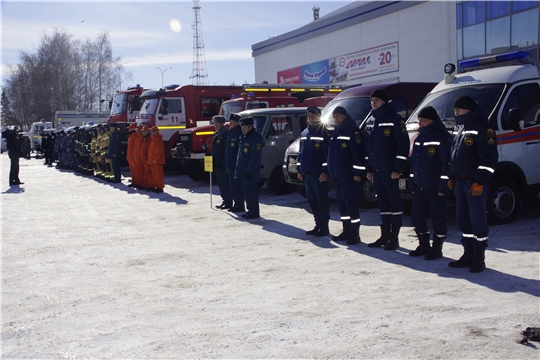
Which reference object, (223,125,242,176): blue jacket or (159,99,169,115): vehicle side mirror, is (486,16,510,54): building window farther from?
(223,125,242,176): blue jacket

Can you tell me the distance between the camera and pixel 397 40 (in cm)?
3594

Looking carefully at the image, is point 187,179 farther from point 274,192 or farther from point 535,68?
point 535,68

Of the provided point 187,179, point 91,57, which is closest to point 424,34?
point 187,179

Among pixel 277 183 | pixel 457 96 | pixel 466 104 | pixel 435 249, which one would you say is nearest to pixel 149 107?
pixel 277 183

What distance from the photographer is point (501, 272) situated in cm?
580

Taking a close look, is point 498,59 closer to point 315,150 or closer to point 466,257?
point 315,150

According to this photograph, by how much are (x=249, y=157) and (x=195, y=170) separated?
745 centimetres

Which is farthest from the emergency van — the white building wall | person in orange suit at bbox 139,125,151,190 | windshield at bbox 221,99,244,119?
the white building wall

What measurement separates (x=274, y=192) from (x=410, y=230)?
5325mm

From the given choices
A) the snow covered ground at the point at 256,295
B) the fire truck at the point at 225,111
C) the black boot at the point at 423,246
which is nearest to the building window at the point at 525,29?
the fire truck at the point at 225,111

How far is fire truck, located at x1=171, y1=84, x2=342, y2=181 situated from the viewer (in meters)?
15.8

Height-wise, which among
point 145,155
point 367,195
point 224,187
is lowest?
point 367,195

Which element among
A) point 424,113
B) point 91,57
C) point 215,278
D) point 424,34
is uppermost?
point 91,57

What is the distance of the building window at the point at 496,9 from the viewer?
26469 millimetres
